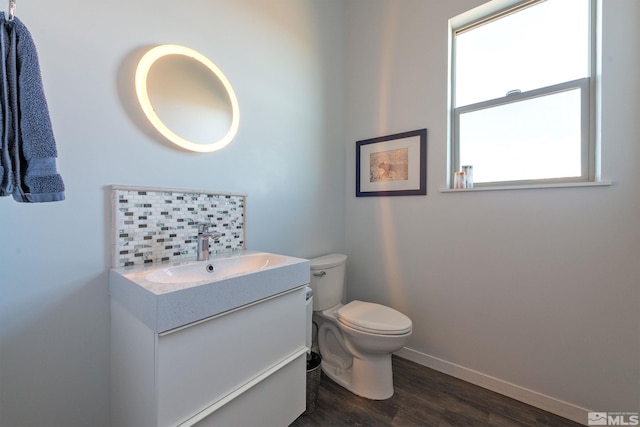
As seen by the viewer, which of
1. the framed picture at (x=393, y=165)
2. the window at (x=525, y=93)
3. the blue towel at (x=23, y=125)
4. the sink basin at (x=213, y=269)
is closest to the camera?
the blue towel at (x=23, y=125)

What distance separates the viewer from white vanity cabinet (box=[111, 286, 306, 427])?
776 mm

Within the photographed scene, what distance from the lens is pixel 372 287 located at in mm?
2066

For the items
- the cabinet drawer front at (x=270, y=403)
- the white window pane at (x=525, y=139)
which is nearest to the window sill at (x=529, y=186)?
the white window pane at (x=525, y=139)

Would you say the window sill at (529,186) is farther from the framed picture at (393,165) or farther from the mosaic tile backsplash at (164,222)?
the mosaic tile backsplash at (164,222)

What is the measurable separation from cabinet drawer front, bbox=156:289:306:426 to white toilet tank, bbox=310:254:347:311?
52 cm

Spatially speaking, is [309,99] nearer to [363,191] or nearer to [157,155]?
[363,191]

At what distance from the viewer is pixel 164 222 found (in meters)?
1.16

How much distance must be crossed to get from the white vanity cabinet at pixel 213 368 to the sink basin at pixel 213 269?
0.16 meters

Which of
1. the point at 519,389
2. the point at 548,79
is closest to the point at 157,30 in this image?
the point at 548,79

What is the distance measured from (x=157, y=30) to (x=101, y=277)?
113 centimetres

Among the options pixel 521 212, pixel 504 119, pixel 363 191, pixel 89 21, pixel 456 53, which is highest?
pixel 456 53

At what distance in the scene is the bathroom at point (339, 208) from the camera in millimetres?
919
